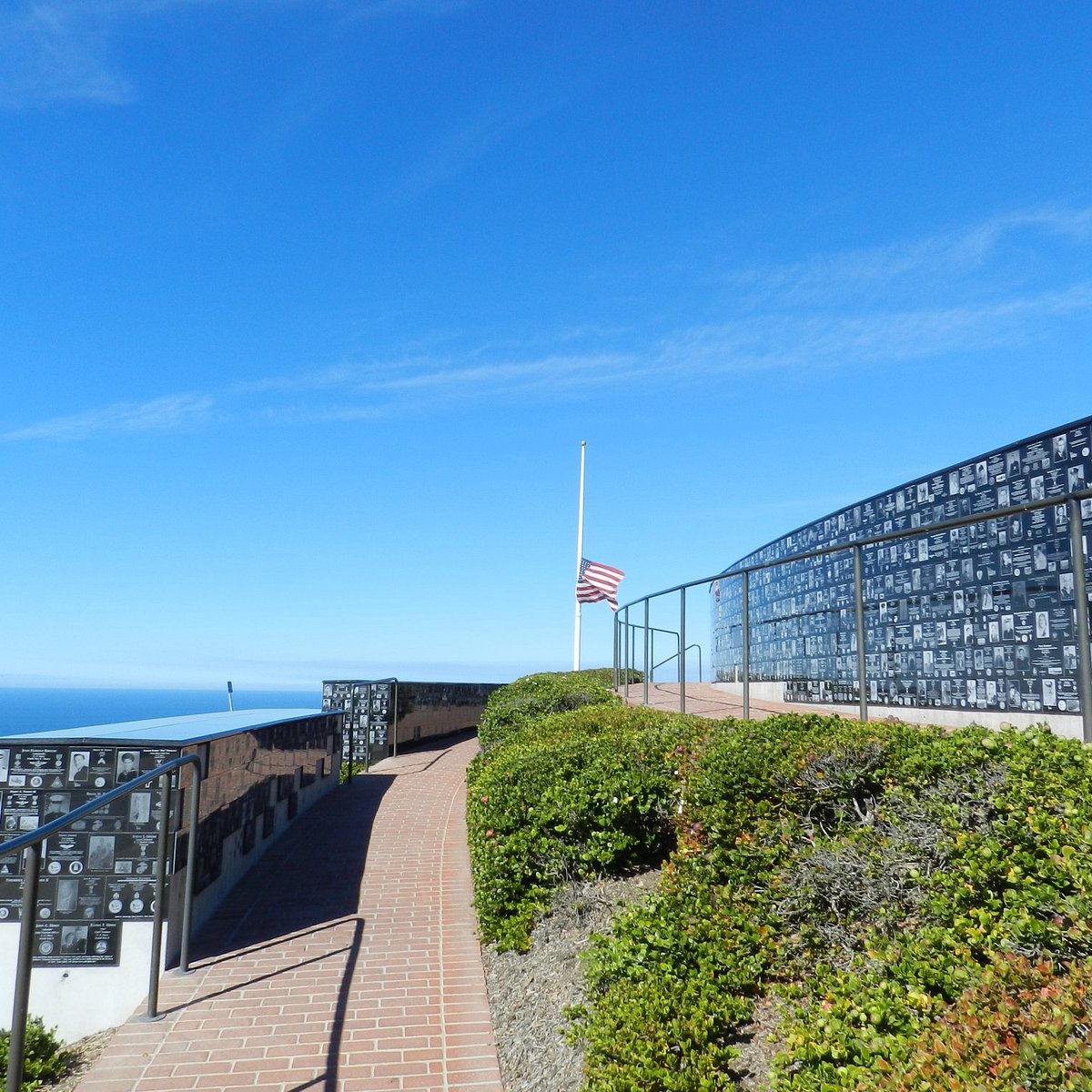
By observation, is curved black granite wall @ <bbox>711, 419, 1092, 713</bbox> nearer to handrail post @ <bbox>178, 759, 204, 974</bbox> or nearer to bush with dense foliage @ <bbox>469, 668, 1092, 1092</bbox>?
bush with dense foliage @ <bbox>469, 668, 1092, 1092</bbox>

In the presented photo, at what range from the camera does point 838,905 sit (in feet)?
13.0

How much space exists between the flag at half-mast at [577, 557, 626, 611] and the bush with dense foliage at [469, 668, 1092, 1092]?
13.4 m

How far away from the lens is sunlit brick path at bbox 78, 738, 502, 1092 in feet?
14.3

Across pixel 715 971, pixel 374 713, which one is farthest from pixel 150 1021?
pixel 374 713

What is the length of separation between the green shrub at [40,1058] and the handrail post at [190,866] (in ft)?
2.66

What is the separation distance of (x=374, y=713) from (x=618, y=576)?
6388mm

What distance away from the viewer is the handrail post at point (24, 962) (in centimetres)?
283

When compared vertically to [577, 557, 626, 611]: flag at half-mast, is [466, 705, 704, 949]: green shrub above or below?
below

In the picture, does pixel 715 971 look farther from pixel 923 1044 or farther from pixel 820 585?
pixel 820 585

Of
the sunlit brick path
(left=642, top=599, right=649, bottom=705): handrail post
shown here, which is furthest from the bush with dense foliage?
(left=642, top=599, right=649, bottom=705): handrail post

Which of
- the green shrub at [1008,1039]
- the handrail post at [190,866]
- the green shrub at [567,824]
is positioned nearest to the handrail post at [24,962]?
the green shrub at [1008,1039]

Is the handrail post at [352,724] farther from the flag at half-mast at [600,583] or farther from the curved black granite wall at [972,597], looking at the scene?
the curved black granite wall at [972,597]

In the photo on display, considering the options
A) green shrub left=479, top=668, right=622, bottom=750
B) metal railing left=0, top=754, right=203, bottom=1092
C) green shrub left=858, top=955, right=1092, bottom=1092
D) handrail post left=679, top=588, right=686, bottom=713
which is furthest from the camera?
green shrub left=479, top=668, right=622, bottom=750

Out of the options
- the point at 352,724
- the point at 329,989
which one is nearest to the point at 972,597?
the point at 329,989
